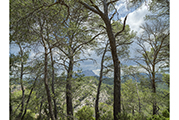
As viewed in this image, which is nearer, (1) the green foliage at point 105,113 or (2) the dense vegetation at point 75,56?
(2) the dense vegetation at point 75,56

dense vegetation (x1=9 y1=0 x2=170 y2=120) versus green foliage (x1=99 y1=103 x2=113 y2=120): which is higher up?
dense vegetation (x1=9 y1=0 x2=170 y2=120)

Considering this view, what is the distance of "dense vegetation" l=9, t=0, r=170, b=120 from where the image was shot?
2.53m

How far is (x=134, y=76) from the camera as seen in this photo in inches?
223

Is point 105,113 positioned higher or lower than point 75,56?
lower

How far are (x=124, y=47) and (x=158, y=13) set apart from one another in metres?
2.49

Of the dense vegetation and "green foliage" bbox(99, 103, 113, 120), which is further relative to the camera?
"green foliage" bbox(99, 103, 113, 120)

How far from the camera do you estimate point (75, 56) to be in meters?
5.13

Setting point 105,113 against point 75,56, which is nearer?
point 75,56

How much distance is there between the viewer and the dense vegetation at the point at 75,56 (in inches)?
99.6

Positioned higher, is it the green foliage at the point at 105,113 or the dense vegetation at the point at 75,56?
the dense vegetation at the point at 75,56
